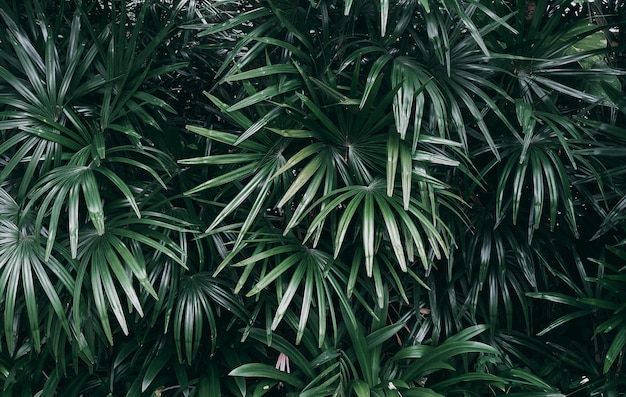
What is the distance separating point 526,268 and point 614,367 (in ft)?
1.32

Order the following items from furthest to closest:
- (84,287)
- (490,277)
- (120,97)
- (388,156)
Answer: (490,277) → (120,97) → (84,287) → (388,156)

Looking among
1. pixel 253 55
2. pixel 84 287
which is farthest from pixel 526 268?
pixel 84 287

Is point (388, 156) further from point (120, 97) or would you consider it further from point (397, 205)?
point (120, 97)

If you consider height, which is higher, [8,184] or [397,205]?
[8,184]

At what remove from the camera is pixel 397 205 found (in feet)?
4.91

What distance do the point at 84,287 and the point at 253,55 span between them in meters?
0.76

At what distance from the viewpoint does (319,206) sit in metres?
1.75

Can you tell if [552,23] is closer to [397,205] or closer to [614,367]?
[397,205]

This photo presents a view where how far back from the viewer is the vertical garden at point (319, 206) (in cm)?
152

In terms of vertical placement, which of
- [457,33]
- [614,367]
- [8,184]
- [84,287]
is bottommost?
[614,367]

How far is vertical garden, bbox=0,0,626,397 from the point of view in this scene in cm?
152

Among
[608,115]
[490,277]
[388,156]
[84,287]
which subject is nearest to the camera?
[388,156]

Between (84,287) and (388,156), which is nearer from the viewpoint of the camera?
→ (388,156)

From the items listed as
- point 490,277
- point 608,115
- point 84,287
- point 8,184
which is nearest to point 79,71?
point 8,184
